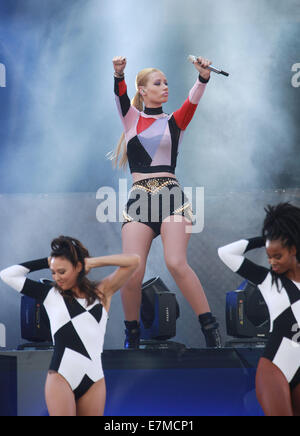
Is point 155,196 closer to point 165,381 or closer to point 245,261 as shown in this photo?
point 245,261

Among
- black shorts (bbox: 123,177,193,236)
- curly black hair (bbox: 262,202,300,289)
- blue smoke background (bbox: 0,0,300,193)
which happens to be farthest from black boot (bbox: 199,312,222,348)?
blue smoke background (bbox: 0,0,300,193)

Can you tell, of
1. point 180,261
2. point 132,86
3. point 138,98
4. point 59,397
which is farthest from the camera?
point 132,86

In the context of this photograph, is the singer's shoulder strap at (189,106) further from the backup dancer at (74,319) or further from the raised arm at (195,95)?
the backup dancer at (74,319)

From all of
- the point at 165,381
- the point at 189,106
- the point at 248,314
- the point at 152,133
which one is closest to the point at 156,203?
the point at 152,133

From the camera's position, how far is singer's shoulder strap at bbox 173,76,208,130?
372 cm

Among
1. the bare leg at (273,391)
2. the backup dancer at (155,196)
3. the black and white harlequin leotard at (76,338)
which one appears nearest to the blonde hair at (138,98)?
the backup dancer at (155,196)

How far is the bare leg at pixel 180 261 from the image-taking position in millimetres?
3541

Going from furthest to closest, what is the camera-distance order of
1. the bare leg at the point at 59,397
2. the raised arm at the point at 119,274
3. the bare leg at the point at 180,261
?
the bare leg at the point at 180,261
the raised arm at the point at 119,274
the bare leg at the point at 59,397

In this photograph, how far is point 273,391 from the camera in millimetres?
2703

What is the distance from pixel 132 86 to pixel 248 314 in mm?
2134

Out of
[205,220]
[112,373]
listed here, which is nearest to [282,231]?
[112,373]

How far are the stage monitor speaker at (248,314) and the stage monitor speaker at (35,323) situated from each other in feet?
3.50

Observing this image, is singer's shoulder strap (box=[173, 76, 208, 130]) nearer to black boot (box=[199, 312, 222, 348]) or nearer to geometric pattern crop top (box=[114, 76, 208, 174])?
geometric pattern crop top (box=[114, 76, 208, 174])

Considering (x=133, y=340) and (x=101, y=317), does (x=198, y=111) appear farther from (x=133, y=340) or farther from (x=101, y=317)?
(x=101, y=317)
